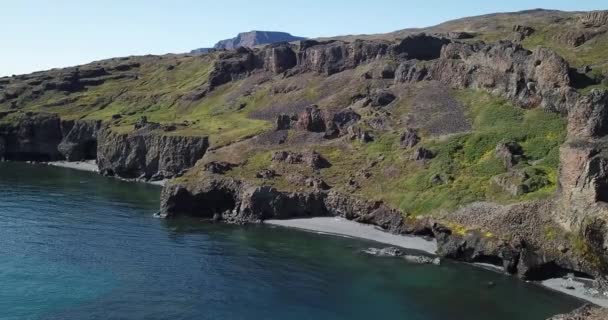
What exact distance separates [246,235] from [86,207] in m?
38.1

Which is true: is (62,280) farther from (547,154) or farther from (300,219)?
(547,154)

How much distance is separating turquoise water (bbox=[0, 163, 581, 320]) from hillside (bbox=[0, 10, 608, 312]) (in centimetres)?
737

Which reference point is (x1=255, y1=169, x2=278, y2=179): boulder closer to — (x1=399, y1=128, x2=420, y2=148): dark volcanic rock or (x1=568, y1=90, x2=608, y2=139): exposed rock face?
(x1=399, y1=128, x2=420, y2=148): dark volcanic rock

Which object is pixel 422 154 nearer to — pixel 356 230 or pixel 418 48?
pixel 356 230

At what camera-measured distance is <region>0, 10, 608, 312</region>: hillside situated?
78.8m

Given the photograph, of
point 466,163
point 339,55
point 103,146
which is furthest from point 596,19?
point 103,146

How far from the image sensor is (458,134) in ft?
373

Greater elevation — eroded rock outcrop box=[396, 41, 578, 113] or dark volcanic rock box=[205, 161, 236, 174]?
eroded rock outcrop box=[396, 41, 578, 113]

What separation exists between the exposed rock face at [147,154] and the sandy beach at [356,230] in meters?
A: 51.1

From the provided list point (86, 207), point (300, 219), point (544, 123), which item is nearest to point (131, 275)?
point (300, 219)

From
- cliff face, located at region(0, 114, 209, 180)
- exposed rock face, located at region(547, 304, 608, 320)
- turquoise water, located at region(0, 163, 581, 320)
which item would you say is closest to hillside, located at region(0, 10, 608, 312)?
cliff face, located at region(0, 114, 209, 180)

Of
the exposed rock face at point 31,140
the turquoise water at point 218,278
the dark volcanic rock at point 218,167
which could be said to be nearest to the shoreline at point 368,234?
the turquoise water at point 218,278

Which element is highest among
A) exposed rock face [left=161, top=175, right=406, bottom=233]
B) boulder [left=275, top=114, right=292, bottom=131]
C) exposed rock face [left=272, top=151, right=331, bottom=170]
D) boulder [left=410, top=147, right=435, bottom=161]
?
boulder [left=275, top=114, right=292, bottom=131]

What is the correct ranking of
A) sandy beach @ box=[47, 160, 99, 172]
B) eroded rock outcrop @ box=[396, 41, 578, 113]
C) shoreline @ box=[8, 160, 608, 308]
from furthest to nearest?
1. sandy beach @ box=[47, 160, 99, 172]
2. eroded rock outcrop @ box=[396, 41, 578, 113]
3. shoreline @ box=[8, 160, 608, 308]
